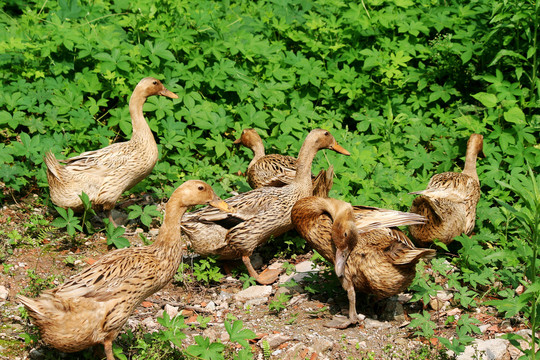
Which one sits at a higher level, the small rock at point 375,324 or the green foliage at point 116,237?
the green foliage at point 116,237

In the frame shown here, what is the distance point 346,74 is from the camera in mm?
9539

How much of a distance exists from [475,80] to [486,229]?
3.16m

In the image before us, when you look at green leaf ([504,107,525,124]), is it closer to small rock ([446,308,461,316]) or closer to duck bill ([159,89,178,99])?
small rock ([446,308,461,316])

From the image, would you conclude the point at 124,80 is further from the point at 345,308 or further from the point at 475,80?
the point at 475,80

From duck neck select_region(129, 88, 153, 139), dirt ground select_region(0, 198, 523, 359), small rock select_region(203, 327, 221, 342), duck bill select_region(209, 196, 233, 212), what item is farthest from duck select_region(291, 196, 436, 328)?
duck neck select_region(129, 88, 153, 139)

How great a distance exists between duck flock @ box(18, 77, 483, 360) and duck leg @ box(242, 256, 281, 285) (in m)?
0.01

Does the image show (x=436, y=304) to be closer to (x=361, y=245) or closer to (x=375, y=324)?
(x=375, y=324)

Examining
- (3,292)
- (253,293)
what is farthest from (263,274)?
(3,292)

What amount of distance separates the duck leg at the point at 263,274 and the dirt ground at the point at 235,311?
3.6 inches

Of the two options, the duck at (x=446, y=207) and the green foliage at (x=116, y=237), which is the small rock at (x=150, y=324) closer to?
the green foliage at (x=116, y=237)

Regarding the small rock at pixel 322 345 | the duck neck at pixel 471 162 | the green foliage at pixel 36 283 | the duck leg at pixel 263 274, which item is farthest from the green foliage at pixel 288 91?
the small rock at pixel 322 345

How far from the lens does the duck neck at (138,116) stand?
7.79 meters

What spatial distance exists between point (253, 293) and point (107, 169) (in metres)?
2.32

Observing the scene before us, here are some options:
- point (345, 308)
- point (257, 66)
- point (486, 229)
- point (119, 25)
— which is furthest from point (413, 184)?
point (119, 25)
